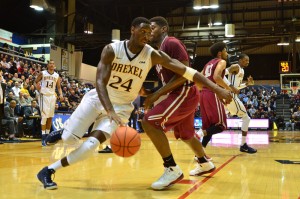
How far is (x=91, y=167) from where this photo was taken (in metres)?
4.95

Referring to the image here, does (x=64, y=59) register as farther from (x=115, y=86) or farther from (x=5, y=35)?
(x=115, y=86)

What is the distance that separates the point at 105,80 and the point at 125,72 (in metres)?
0.28

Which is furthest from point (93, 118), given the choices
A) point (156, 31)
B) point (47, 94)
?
point (47, 94)

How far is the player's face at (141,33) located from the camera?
3.49 m

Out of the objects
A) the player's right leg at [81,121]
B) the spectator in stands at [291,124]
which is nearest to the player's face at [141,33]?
the player's right leg at [81,121]

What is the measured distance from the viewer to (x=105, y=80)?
337 centimetres

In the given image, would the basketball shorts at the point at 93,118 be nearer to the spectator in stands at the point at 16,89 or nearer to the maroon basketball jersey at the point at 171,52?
the maroon basketball jersey at the point at 171,52

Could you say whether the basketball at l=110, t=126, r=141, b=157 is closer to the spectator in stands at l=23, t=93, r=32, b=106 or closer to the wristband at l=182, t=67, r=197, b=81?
the wristband at l=182, t=67, r=197, b=81

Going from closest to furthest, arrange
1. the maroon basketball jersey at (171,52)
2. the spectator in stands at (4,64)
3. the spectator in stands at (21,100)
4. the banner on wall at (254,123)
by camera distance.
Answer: the maroon basketball jersey at (171,52)
the spectator in stands at (21,100)
the spectator in stands at (4,64)
the banner on wall at (254,123)

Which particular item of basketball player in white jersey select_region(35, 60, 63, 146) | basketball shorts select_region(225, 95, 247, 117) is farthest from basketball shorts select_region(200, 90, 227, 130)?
basketball player in white jersey select_region(35, 60, 63, 146)

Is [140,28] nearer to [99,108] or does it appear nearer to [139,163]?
[99,108]

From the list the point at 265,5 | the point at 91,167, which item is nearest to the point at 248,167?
the point at 91,167

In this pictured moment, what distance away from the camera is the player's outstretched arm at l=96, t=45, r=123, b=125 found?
3.25 metres

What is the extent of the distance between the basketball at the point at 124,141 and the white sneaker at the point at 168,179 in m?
0.51
